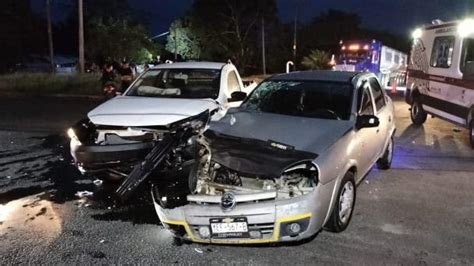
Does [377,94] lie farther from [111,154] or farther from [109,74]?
[109,74]

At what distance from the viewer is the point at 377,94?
6629 mm

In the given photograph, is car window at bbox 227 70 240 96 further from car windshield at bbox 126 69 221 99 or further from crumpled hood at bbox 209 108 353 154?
crumpled hood at bbox 209 108 353 154

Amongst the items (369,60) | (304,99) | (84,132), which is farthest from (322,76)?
(369,60)

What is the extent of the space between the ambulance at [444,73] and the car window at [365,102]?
3.94 m

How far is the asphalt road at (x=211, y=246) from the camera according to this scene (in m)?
4.27

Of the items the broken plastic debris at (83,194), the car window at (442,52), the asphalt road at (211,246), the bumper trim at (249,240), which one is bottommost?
the broken plastic debris at (83,194)

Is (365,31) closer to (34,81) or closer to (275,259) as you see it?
(34,81)

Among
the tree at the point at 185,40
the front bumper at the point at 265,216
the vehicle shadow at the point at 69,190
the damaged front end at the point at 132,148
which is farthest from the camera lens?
the tree at the point at 185,40

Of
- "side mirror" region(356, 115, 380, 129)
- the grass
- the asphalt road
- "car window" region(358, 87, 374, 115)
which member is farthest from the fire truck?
"side mirror" region(356, 115, 380, 129)

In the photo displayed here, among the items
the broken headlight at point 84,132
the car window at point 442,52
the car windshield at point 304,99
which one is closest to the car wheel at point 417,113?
the car window at point 442,52

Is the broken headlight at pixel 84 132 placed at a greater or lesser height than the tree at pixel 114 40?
lesser

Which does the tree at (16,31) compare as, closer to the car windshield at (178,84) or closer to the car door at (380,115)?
the car windshield at (178,84)

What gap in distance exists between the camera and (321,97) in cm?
585

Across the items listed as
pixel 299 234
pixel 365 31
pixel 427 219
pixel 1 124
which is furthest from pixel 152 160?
pixel 365 31
